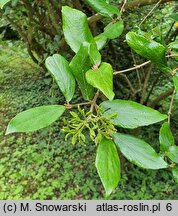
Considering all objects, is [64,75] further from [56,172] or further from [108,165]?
[56,172]

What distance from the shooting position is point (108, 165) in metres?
0.45

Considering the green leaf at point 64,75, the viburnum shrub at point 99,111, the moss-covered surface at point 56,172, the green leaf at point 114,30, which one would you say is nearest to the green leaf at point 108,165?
the viburnum shrub at point 99,111

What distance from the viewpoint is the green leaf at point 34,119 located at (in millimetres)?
443

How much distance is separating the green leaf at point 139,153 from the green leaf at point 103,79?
0.14 m

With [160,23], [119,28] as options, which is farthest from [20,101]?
[119,28]

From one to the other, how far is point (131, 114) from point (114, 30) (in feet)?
0.62

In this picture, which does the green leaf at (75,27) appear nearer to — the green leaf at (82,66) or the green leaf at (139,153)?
the green leaf at (82,66)

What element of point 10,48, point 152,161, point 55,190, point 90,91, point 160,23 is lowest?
point 55,190

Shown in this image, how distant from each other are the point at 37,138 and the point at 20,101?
1.64ft

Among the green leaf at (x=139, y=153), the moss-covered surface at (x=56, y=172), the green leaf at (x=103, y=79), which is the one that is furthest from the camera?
the moss-covered surface at (x=56, y=172)

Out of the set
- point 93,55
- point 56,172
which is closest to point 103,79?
point 93,55

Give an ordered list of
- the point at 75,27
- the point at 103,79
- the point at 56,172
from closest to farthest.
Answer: the point at 103,79 → the point at 75,27 → the point at 56,172

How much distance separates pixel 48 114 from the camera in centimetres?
46

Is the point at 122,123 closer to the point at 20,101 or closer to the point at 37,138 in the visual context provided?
the point at 37,138
